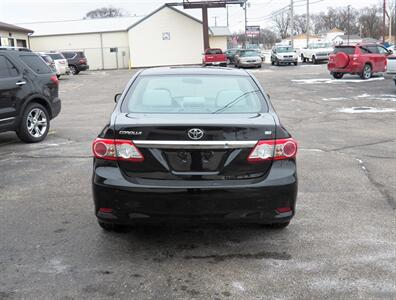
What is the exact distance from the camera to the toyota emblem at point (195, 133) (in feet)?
13.1

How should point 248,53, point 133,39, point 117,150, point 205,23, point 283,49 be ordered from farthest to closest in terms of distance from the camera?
1. point 133,39
2. point 205,23
3. point 283,49
4. point 248,53
5. point 117,150

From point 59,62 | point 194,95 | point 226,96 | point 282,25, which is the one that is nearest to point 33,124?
point 194,95

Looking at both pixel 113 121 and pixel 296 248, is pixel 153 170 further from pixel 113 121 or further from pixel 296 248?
pixel 296 248

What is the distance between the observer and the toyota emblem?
13.1ft

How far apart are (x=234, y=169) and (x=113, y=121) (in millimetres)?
1078

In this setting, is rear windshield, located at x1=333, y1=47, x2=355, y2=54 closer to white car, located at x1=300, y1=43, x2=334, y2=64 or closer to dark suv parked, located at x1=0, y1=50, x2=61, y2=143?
white car, located at x1=300, y1=43, x2=334, y2=64

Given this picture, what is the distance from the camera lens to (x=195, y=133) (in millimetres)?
3990

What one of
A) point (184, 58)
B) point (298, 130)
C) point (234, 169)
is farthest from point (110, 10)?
point (234, 169)

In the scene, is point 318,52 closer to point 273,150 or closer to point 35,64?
point 35,64

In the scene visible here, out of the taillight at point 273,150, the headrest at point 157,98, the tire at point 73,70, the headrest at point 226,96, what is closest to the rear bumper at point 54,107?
the headrest at point 157,98

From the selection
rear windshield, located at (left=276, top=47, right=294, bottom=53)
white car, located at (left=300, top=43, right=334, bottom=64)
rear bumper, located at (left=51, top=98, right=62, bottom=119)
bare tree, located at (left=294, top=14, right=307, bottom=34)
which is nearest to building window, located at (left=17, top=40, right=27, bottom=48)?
rear windshield, located at (left=276, top=47, right=294, bottom=53)

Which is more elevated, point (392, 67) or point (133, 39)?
point (133, 39)

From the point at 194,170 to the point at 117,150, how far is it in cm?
64

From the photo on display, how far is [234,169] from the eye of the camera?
4051 mm
